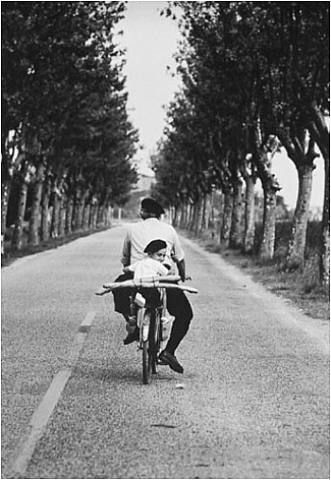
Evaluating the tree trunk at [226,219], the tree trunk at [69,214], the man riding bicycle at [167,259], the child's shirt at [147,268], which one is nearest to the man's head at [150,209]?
the man riding bicycle at [167,259]

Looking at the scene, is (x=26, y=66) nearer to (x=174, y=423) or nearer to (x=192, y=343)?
(x=192, y=343)

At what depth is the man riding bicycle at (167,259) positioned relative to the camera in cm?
1023

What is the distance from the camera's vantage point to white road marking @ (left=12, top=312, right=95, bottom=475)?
6723 mm

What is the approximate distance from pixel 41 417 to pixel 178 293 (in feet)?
8.12

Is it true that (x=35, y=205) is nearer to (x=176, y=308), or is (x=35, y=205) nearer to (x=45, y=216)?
(x=45, y=216)

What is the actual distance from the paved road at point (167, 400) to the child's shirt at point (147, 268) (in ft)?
3.25

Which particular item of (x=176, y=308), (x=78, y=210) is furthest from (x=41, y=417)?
(x=78, y=210)

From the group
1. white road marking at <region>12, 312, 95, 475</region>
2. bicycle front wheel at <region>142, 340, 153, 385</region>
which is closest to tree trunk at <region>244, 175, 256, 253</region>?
white road marking at <region>12, 312, 95, 475</region>

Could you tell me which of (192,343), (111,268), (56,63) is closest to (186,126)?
(56,63)

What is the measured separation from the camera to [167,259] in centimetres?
1020

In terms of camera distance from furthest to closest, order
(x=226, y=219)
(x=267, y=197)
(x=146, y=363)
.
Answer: (x=226, y=219) → (x=267, y=197) → (x=146, y=363)

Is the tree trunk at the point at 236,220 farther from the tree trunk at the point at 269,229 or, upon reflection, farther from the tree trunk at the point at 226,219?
the tree trunk at the point at 269,229

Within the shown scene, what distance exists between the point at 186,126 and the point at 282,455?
160ft

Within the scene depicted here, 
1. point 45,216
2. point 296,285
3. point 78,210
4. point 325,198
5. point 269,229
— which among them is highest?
point 325,198
